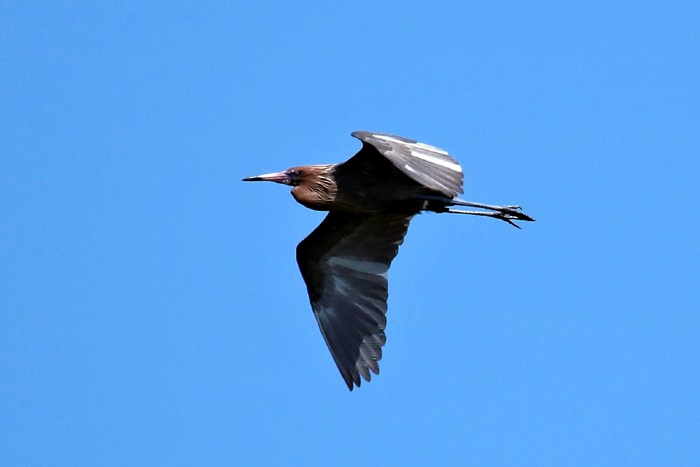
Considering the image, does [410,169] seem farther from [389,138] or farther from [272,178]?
[272,178]

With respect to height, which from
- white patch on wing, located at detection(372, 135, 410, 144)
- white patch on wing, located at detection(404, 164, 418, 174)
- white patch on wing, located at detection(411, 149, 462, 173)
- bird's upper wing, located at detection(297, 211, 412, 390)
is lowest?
bird's upper wing, located at detection(297, 211, 412, 390)

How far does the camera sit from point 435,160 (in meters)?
12.2

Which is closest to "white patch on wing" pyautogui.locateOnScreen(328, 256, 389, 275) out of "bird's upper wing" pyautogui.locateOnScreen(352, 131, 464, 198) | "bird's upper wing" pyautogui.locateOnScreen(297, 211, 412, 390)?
"bird's upper wing" pyautogui.locateOnScreen(297, 211, 412, 390)

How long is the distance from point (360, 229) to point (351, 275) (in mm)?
529

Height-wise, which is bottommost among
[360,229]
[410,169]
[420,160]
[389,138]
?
[360,229]

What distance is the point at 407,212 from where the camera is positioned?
516 inches

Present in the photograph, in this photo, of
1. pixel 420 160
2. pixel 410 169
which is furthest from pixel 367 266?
pixel 410 169

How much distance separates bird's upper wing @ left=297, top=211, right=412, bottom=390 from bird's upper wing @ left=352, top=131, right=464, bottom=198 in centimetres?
129

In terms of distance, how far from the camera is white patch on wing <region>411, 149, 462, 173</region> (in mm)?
12125

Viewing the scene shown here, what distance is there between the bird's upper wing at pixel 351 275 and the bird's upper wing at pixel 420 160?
1289 mm

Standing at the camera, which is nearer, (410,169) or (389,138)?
(410,169)

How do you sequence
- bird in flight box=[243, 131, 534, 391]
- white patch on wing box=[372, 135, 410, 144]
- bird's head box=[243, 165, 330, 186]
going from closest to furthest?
white patch on wing box=[372, 135, 410, 144]
bird in flight box=[243, 131, 534, 391]
bird's head box=[243, 165, 330, 186]

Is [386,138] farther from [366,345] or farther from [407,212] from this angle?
[366,345]

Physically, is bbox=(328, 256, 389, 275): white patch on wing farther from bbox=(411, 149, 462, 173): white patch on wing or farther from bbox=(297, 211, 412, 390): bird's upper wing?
bbox=(411, 149, 462, 173): white patch on wing
